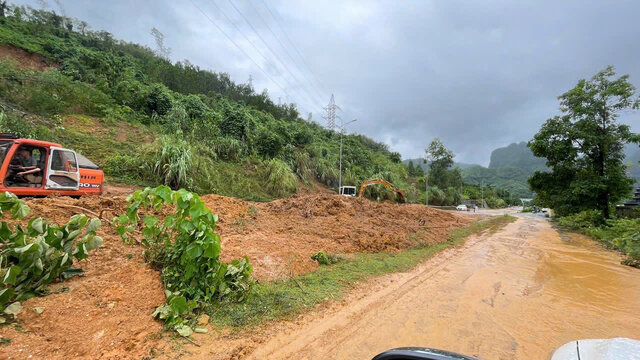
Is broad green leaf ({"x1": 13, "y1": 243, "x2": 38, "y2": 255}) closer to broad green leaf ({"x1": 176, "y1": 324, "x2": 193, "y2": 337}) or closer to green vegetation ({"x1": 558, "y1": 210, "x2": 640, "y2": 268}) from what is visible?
broad green leaf ({"x1": 176, "y1": 324, "x2": 193, "y2": 337})

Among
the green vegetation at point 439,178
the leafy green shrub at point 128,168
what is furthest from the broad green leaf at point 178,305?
the green vegetation at point 439,178

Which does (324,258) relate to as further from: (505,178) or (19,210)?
(505,178)

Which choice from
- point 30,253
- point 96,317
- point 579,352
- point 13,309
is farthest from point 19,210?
point 579,352

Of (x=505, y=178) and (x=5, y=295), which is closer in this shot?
(x=5, y=295)

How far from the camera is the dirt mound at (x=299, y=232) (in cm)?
539

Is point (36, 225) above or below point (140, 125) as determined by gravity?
below

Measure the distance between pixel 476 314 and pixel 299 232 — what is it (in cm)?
492

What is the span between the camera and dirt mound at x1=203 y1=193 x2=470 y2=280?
212 inches

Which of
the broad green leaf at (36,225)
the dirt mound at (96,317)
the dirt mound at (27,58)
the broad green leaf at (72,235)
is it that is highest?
the dirt mound at (27,58)

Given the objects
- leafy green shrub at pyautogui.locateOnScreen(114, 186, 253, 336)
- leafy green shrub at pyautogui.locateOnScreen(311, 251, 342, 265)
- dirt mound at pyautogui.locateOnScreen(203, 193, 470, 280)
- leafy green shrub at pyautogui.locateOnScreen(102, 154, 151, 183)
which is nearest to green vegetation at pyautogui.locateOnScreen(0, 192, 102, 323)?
leafy green shrub at pyautogui.locateOnScreen(114, 186, 253, 336)

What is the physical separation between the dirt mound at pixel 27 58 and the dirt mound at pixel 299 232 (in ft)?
75.2

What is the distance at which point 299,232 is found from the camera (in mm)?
7996

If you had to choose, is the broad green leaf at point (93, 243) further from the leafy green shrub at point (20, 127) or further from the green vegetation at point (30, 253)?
the leafy green shrub at point (20, 127)

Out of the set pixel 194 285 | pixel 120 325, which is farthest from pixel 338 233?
pixel 120 325
